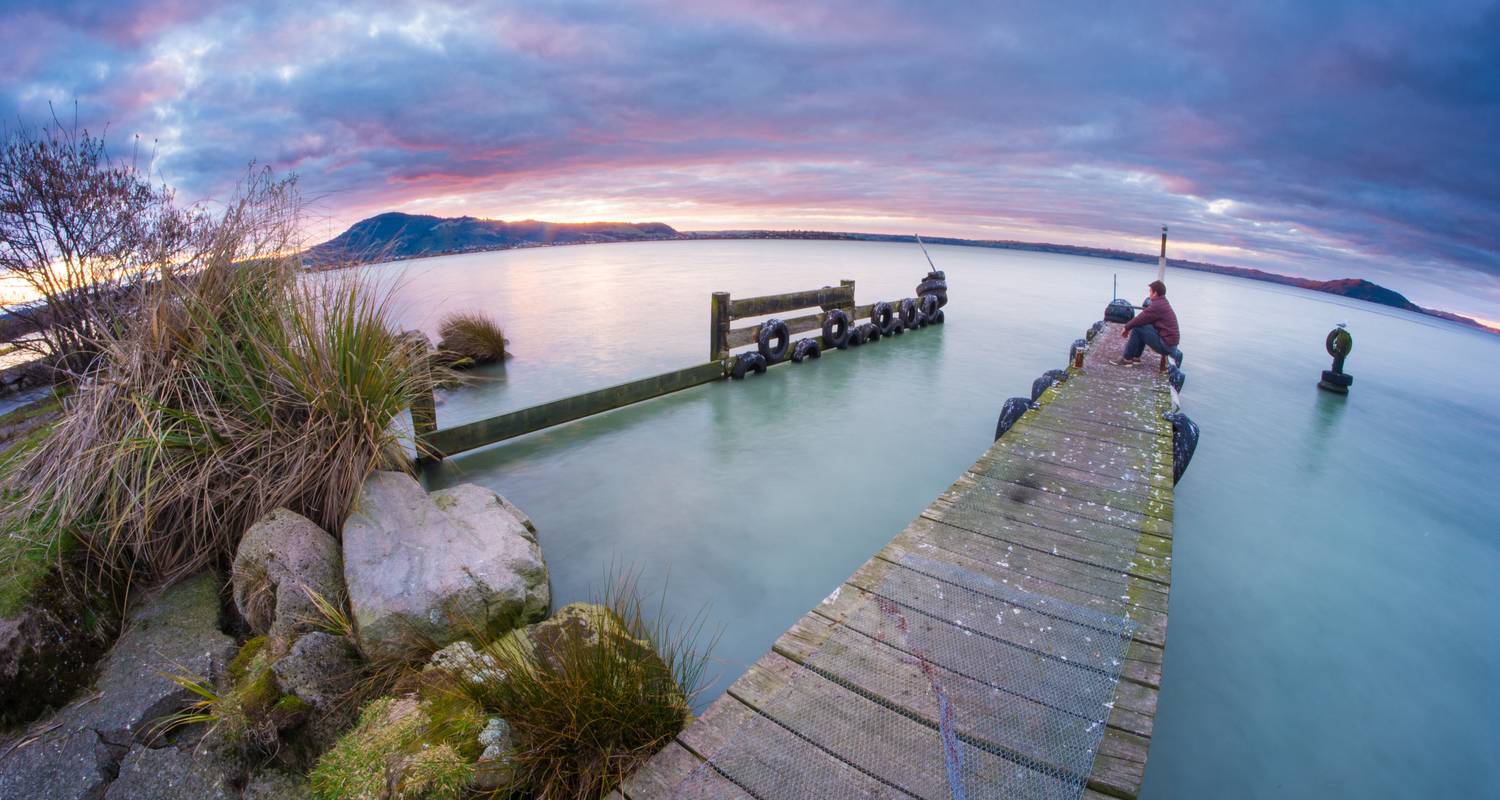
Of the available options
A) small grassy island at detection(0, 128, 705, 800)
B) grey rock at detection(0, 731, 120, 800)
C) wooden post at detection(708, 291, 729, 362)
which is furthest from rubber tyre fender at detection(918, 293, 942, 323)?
grey rock at detection(0, 731, 120, 800)

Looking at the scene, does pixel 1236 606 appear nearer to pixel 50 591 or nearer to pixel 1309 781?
pixel 1309 781

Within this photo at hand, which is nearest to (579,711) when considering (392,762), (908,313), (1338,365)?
(392,762)

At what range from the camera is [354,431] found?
3844 mm

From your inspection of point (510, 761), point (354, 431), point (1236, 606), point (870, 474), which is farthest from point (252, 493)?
point (1236, 606)

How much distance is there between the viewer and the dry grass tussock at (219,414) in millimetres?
3232

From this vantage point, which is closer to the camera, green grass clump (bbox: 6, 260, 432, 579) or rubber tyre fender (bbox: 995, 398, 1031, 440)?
green grass clump (bbox: 6, 260, 432, 579)

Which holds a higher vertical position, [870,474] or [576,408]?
[576,408]

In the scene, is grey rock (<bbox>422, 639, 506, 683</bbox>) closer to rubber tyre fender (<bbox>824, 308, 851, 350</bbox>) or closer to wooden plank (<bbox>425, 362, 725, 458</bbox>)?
wooden plank (<bbox>425, 362, 725, 458</bbox>)

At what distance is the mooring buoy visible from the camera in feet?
36.7

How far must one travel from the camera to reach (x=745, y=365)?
959cm

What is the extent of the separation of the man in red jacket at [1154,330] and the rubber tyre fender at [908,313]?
20.8ft

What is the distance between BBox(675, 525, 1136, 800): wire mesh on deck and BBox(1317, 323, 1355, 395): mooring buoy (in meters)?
12.6

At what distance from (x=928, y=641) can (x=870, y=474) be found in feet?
12.9

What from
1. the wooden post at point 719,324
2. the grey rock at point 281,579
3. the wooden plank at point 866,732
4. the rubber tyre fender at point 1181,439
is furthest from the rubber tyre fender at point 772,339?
the wooden plank at point 866,732
